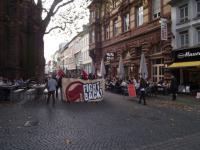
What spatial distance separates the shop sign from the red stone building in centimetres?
107

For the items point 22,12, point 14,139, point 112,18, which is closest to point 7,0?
point 22,12

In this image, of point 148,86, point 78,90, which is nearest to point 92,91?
point 78,90

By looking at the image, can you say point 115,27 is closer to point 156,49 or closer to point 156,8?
point 156,8

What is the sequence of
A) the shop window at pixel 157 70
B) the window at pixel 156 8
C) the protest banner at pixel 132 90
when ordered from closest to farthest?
the protest banner at pixel 132 90, the shop window at pixel 157 70, the window at pixel 156 8

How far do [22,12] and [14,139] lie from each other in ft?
96.6

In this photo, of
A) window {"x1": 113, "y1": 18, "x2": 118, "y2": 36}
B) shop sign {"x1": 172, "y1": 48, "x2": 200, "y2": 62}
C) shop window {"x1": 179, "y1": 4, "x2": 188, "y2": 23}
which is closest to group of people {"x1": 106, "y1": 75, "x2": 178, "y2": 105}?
shop sign {"x1": 172, "y1": 48, "x2": 200, "y2": 62}

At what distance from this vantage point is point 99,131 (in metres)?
11.5

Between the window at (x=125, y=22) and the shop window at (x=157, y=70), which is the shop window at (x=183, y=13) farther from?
the window at (x=125, y=22)

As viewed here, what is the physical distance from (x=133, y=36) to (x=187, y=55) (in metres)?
11.4

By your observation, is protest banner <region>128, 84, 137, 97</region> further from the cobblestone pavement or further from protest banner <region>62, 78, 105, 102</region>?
the cobblestone pavement

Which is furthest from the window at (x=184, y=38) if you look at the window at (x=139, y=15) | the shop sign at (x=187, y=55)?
the window at (x=139, y=15)

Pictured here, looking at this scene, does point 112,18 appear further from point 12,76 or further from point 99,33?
point 12,76

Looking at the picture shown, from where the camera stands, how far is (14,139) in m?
10.2

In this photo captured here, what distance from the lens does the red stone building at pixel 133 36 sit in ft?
109
